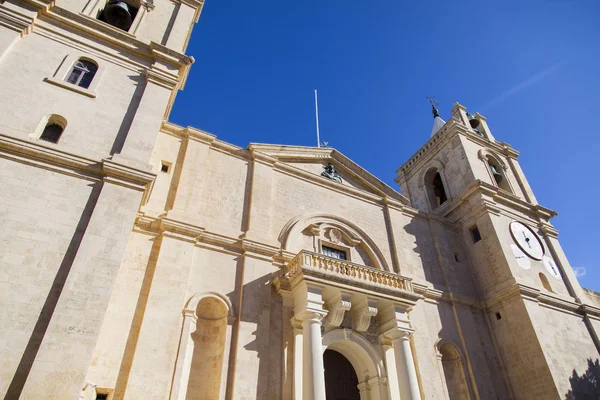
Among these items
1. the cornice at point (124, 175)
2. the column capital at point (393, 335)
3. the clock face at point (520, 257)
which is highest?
the clock face at point (520, 257)

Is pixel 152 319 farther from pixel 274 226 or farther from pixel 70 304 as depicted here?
pixel 274 226

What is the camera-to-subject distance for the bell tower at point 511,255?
1532 centimetres

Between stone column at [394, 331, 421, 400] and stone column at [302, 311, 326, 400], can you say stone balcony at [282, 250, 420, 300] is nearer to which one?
stone column at [302, 311, 326, 400]

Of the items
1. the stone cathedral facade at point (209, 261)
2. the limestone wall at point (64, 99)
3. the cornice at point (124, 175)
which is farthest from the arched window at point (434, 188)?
the cornice at point (124, 175)

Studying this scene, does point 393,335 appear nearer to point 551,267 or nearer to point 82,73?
point 551,267

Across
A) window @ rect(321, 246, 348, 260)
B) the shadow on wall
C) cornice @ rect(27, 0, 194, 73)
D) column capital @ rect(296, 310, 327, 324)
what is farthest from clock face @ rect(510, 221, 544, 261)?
cornice @ rect(27, 0, 194, 73)

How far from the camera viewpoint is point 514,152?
24.6 meters

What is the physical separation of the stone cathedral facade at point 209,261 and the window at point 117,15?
6cm

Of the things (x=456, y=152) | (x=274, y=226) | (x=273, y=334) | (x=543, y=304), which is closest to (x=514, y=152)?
(x=456, y=152)

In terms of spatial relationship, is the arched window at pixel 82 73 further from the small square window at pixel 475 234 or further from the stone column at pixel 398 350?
the small square window at pixel 475 234

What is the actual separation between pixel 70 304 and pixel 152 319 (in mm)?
2436

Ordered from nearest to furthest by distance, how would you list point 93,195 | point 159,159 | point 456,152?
point 93,195 < point 159,159 < point 456,152

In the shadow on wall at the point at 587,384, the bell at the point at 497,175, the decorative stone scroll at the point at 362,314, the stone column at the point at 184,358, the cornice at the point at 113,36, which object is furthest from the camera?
the bell at the point at 497,175

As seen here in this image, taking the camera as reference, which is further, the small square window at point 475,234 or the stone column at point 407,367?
the small square window at point 475,234
